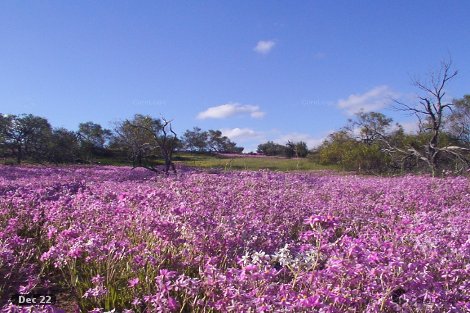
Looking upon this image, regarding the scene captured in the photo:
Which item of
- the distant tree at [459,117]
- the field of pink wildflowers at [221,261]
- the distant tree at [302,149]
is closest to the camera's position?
the field of pink wildflowers at [221,261]

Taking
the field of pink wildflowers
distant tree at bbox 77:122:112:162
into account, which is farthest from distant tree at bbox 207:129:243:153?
the field of pink wildflowers

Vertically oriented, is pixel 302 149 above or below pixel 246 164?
above

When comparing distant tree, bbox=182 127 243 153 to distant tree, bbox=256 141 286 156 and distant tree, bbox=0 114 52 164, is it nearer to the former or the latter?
distant tree, bbox=256 141 286 156

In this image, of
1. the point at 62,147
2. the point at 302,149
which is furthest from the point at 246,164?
the point at 302,149

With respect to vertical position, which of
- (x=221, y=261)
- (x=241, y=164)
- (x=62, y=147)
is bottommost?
(x=221, y=261)

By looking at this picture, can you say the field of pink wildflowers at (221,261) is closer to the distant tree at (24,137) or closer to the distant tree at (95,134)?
the distant tree at (24,137)

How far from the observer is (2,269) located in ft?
15.6

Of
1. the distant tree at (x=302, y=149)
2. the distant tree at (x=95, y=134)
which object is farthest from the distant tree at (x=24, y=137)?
the distant tree at (x=302, y=149)

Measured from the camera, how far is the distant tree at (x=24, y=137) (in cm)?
3681

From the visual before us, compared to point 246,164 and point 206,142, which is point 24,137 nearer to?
point 246,164

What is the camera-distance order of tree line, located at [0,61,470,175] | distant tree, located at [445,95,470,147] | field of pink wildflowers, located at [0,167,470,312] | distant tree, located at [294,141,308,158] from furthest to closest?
distant tree, located at [294,141,308,158] < distant tree, located at [445,95,470,147] < tree line, located at [0,61,470,175] < field of pink wildflowers, located at [0,167,470,312]

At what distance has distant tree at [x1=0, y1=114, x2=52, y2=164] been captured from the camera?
1449 inches

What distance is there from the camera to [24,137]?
37.5 metres

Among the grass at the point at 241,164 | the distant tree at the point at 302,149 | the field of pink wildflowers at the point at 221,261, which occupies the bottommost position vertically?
the field of pink wildflowers at the point at 221,261
